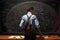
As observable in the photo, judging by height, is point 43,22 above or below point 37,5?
below

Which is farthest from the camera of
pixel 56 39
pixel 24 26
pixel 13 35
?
pixel 13 35

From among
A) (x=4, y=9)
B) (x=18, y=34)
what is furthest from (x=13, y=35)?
(x=4, y=9)

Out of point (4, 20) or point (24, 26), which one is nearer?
point (24, 26)

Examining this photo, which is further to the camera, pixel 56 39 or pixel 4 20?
pixel 4 20

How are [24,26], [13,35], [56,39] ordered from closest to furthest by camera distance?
[24,26] < [56,39] < [13,35]

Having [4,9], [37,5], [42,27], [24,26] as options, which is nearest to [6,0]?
[4,9]

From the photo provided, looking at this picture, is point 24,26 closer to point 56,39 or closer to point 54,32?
point 56,39

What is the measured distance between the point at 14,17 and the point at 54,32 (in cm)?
227

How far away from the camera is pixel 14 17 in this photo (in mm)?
11414

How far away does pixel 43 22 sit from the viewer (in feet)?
37.6

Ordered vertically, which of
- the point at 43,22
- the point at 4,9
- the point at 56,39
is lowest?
the point at 56,39

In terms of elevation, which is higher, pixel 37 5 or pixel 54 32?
pixel 37 5

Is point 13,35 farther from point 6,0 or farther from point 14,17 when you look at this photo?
point 6,0

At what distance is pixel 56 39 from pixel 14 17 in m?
2.64
